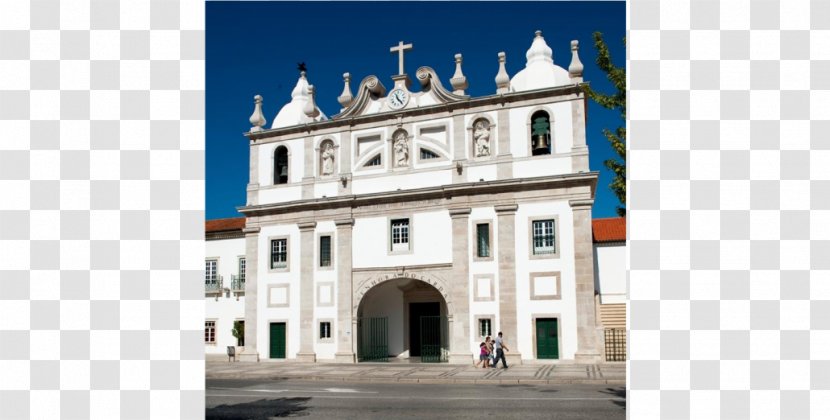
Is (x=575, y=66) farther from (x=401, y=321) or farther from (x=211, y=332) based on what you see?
(x=211, y=332)

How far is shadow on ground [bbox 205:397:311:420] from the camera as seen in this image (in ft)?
39.4

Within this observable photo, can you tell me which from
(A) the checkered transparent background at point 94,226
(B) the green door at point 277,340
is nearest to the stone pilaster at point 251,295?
(B) the green door at point 277,340

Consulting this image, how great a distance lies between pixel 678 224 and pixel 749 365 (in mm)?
1013

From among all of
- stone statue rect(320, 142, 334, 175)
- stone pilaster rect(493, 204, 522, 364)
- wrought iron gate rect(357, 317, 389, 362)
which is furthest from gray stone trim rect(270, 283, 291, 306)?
stone pilaster rect(493, 204, 522, 364)

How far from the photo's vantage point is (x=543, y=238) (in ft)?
83.1

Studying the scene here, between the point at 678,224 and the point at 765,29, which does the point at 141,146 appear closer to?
the point at 678,224

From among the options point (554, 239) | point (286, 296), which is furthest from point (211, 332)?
point (554, 239)

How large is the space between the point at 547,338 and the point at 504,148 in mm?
7400

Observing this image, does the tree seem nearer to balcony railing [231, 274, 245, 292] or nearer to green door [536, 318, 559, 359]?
green door [536, 318, 559, 359]

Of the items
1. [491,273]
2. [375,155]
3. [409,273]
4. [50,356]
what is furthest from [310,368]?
[50,356]

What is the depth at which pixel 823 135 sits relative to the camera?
4453 mm

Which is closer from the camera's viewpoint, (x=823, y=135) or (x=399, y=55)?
(x=823, y=135)

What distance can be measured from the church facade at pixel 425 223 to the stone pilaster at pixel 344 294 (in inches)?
2.2

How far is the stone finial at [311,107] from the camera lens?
30469 millimetres
